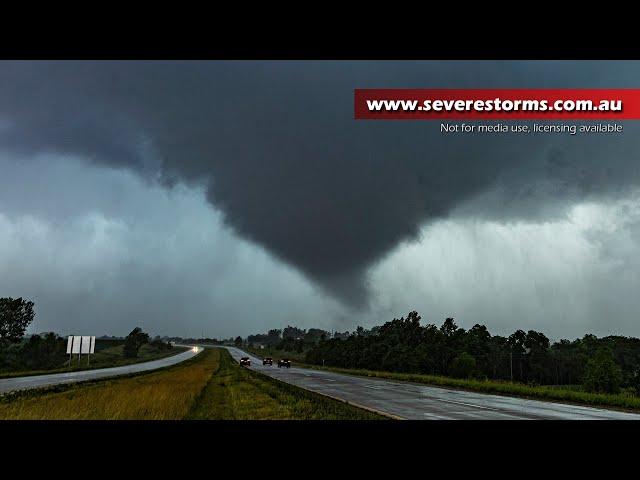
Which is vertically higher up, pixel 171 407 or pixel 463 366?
pixel 171 407

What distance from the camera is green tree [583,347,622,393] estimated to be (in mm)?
71525

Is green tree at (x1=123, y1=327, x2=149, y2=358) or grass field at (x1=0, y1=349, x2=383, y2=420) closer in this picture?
grass field at (x1=0, y1=349, x2=383, y2=420)

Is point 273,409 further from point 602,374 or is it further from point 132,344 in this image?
point 132,344

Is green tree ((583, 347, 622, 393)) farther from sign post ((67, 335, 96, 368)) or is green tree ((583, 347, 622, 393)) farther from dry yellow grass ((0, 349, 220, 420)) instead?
sign post ((67, 335, 96, 368))

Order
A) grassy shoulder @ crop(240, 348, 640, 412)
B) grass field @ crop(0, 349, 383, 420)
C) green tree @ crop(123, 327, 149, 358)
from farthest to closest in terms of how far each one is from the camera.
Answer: green tree @ crop(123, 327, 149, 358) < grassy shoulder @ crop(240, 348, 640, 412) < grass field @ crop(0, 349, 383, 420)

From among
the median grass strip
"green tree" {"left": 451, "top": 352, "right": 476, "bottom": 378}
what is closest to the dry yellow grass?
the median grass strip

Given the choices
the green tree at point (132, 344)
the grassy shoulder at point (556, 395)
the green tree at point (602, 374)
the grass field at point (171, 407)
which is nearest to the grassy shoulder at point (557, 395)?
the grassy shoulder at point (556, 395)

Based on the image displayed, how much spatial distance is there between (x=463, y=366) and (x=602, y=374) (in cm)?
2358

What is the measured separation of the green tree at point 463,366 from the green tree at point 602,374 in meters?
20.0

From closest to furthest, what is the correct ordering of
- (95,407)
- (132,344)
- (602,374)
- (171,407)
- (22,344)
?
(171,407) < (95,407) < (602,374) < (22,344) < (132,344)

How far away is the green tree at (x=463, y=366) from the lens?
2700 inches

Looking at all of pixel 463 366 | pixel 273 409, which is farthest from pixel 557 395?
pixel 463 366

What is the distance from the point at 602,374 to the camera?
241ft

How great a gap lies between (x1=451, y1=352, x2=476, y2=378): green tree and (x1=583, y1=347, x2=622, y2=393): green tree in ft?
65.7
